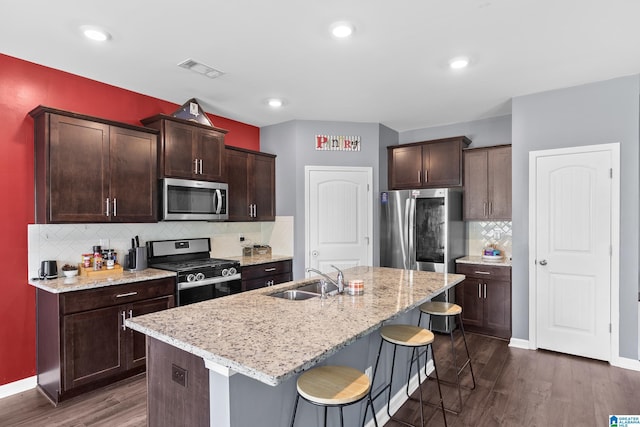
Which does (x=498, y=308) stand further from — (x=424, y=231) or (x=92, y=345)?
(x=92, y=345)

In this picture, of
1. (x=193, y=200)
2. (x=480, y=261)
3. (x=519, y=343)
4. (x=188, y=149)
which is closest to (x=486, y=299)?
(x=480, y=261)

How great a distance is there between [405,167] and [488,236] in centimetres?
143

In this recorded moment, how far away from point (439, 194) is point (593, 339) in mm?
2083

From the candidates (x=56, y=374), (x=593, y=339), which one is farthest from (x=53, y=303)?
(x=593, y=339)

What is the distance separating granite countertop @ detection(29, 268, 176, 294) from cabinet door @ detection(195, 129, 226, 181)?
1117 millimetres

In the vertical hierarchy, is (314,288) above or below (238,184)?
below

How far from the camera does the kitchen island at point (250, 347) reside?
129 centimetres

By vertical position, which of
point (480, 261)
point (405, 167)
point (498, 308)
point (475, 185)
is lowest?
point (498, 308)

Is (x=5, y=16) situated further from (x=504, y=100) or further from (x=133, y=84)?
(x=504, y=100)

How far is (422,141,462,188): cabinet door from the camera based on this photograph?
14.7ft

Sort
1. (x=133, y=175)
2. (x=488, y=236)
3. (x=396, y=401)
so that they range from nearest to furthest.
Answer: (x=396, y=401), (x=133, y=175), (x=488, y=236)

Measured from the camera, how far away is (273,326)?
1.62 meters

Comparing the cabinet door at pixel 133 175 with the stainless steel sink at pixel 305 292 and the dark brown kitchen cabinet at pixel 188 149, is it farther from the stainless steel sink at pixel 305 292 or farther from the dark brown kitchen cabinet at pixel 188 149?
the stainless steel sink at pixel 305 292

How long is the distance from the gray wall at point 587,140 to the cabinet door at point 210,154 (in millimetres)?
3246
